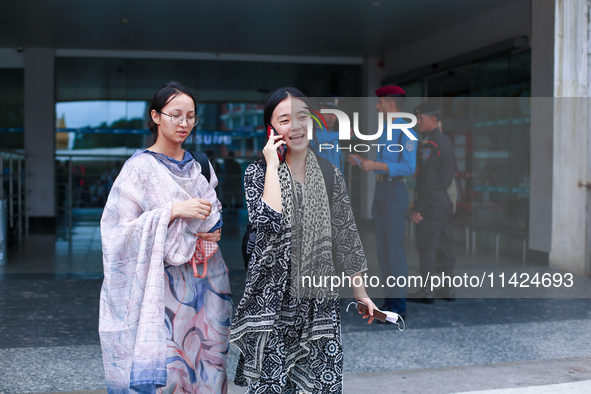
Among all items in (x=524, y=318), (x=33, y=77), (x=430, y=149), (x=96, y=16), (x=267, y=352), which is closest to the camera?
(x=267, y=352)

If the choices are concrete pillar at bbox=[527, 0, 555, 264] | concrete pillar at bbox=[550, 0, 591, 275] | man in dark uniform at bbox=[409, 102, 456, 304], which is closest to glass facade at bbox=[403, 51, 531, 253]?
concrete pillar at bbox=[527, 0, 555, 264]

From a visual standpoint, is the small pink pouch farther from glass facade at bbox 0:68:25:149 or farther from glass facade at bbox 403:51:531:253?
glass facade at bbox 0:68:25:149

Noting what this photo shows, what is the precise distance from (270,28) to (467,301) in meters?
6.58

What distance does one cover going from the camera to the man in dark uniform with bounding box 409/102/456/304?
16.2 feet

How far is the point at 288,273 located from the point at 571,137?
16.0ft

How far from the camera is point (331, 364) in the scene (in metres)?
2.23

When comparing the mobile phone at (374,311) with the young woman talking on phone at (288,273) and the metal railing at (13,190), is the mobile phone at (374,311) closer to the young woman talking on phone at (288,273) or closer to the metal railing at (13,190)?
the young woman talking on phone at (288,273)

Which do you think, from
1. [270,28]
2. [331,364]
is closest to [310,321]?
[331,364]

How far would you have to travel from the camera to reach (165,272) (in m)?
2.29

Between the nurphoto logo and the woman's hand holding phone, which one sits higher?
the nurphoto logo

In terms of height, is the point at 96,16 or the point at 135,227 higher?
the point at 96,16

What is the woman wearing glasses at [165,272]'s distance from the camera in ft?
7.09

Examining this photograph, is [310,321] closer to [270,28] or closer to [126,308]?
[126,308]

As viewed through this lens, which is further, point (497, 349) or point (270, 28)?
point (270, 28)
